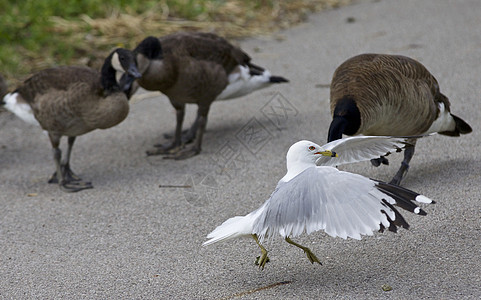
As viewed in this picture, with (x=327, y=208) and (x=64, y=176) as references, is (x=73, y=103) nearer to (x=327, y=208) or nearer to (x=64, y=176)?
(x=64, y=176)

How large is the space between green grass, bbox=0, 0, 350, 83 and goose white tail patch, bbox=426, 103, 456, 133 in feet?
15.7

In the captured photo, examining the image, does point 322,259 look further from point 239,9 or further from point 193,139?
point 239,9

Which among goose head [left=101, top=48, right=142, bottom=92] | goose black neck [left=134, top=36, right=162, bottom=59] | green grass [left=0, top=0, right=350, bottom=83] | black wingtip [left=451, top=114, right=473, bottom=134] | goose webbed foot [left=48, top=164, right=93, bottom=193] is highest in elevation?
black wingtip [left=451, top=114, right=473, bottom=134]

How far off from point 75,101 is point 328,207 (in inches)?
119

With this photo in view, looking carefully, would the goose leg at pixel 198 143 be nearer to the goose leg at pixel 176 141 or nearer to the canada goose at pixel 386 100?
the goose leg at pixel 176 141

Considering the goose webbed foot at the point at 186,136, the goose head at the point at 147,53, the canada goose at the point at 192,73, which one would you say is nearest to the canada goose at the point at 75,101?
the goose head at the point at 147,53

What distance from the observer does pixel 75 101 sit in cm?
560

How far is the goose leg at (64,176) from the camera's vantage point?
5.63m

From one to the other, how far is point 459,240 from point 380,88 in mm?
1282

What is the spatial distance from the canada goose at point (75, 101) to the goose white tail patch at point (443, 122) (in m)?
2.54

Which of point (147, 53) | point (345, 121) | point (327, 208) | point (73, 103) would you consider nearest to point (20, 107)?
point (73, 103)

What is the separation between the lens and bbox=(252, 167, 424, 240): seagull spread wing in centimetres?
322

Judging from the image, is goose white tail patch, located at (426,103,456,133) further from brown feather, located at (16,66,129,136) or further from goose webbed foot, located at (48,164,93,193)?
goose webbed foot, located at (48,164,93,193)

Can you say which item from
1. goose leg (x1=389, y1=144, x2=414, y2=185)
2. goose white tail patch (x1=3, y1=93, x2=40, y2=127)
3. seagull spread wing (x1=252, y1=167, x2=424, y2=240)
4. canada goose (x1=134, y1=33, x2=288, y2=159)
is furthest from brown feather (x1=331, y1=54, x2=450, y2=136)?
goose white tail patch (x1=3, y1=93, x2=40, y2=127)
